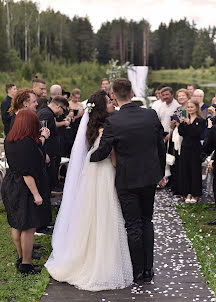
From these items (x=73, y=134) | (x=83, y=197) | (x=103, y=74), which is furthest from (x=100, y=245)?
(x=103, y=74)

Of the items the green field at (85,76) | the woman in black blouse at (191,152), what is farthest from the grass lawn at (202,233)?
the green field at (85,76)

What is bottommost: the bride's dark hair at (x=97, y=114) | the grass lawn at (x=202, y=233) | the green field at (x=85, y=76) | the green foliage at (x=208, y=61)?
the grass lawn at (x=202, y=233)

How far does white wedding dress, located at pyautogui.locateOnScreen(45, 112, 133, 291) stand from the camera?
4363 millimetres

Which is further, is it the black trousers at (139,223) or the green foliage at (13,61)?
the green foliage at (13,61)

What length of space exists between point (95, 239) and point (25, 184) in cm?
84

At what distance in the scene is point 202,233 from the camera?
6.20 meters

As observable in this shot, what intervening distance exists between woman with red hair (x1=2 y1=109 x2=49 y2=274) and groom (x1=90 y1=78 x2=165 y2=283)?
0.59 metres

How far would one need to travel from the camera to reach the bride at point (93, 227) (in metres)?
4.37

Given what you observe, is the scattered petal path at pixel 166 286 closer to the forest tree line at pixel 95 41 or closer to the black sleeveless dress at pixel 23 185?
the black sleeveless dress at pixel 23 185

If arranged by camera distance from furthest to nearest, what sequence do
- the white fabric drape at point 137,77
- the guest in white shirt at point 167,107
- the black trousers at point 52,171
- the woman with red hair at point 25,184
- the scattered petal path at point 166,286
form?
the white fabric drape at point 137,77 → the guest in white shirt at point 167,107 → the black trousers at point 52,171 → the woman with red hair at point 25,184 → the scattered petal path at point 166,286

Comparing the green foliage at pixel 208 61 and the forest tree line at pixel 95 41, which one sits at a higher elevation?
the forest tree line at pixel 95 41

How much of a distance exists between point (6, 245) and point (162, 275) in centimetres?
204

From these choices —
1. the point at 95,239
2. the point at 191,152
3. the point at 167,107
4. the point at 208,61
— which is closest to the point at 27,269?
the point at 95,239

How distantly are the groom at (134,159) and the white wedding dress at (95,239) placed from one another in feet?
0.31
